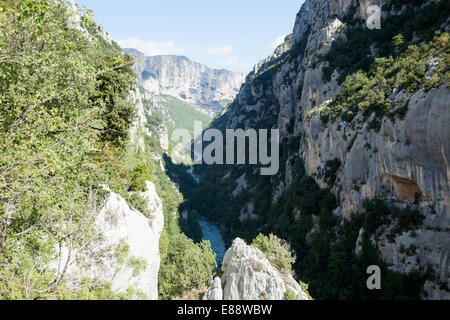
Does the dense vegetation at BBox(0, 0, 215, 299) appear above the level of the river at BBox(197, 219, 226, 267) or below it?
above

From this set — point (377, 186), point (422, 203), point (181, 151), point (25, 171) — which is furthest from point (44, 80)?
point (181, 151)

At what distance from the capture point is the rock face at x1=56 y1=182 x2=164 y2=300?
935cm

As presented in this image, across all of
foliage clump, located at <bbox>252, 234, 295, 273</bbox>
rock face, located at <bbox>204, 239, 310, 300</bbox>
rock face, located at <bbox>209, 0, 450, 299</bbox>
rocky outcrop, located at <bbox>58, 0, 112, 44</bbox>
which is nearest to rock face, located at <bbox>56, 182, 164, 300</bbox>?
rock face, located at <bbox>204, 239, 310, 300</bbox>

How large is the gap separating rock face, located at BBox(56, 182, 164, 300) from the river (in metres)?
54.4

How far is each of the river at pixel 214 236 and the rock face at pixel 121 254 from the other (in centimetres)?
5436

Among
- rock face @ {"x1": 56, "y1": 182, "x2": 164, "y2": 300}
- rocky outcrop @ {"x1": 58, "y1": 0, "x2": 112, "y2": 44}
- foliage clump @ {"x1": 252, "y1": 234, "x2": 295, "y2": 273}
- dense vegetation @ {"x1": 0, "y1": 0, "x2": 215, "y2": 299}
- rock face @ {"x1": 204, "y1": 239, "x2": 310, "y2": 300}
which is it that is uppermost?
rocky outcrop @ {"x1": 58, "y1": 0, "x2": 112, "y2": 44}

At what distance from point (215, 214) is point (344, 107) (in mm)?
72550

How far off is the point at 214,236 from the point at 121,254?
79.7m

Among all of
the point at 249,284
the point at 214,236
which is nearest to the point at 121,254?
the point at 249,284

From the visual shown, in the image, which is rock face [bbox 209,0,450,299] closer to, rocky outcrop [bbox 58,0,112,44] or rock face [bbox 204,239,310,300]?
rock face [bbox 204,239,310,300]

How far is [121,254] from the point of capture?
1118 cm

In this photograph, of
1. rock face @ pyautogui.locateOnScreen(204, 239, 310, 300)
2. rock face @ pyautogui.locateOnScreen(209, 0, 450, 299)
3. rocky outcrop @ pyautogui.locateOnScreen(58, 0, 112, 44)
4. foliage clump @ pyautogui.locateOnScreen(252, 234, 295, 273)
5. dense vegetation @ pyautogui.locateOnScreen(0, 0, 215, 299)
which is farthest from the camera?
foliage clump @ pyautogui.locateOnScreen(252, 234, 295, 273)

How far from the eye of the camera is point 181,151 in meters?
186
